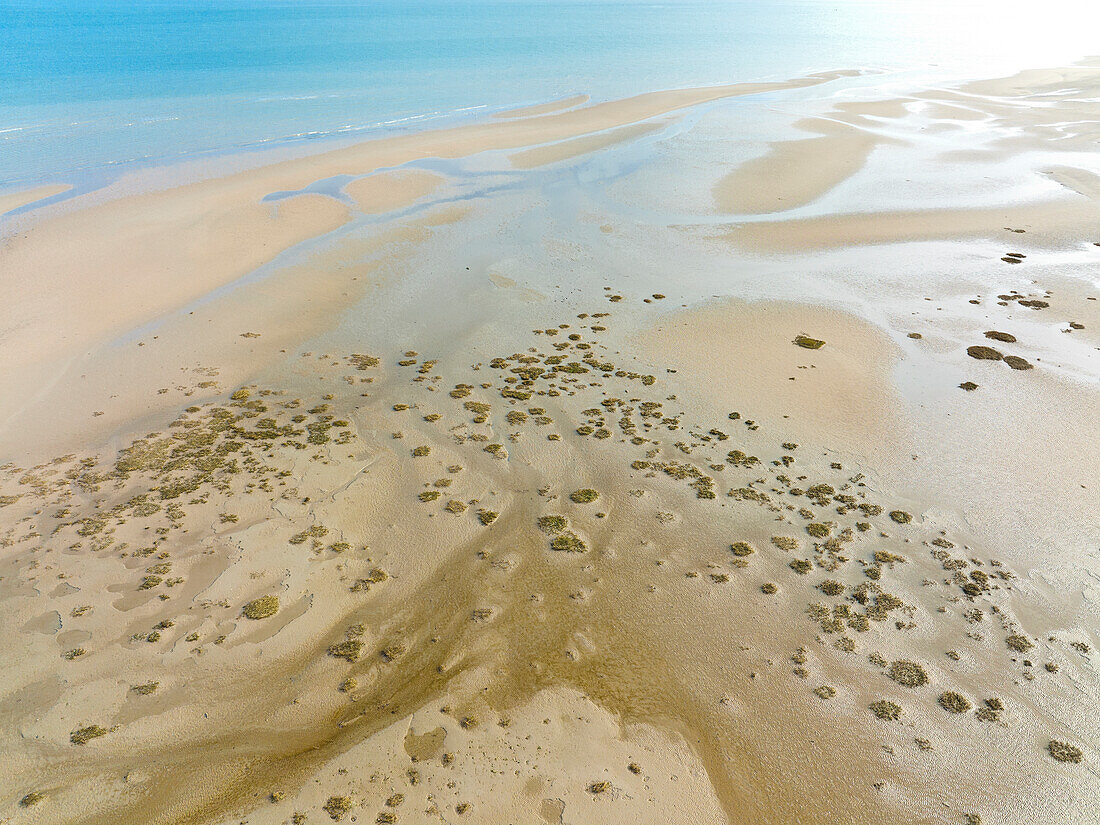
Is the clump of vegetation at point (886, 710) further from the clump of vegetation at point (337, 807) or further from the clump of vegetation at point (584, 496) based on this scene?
the clump of vegetation at point (337, 807)

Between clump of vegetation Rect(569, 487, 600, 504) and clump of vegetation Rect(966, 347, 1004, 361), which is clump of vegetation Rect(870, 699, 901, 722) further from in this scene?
clump of vegetation Rect(966, 347, 1004, 361)

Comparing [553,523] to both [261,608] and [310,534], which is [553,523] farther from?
→ [261,608]

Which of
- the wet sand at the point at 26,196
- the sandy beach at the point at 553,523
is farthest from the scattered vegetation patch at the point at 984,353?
the wet sand at the point at 26,196

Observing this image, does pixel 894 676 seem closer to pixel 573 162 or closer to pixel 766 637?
pixel 766 637

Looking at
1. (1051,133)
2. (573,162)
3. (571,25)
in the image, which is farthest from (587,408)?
(571,25)

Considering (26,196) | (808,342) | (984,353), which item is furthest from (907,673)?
(26,196)

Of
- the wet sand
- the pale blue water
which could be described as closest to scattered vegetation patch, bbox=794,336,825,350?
the wet sand

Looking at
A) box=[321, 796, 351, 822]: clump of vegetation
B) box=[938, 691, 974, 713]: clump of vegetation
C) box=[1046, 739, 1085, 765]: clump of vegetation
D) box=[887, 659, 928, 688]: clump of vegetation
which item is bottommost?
box=[1046, 739, 1085, 765]: clump of vegetation
